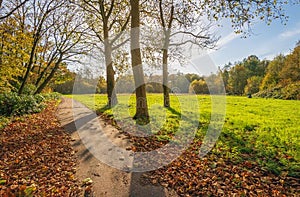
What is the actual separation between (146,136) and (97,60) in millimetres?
12725

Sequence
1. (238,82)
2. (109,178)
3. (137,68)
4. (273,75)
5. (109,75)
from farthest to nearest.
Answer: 1. (238,82)
2. (273,75)
3. (109,75)
4. (137,68)
5. (109,178)

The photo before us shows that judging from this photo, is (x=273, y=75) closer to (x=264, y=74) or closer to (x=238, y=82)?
(x=264, y=74)

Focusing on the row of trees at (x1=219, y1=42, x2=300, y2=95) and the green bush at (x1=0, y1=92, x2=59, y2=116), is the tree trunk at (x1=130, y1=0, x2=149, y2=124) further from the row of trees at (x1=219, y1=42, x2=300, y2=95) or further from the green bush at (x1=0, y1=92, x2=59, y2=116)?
the row of trees at (x1=219, y1=42, x2=300, y2=95)

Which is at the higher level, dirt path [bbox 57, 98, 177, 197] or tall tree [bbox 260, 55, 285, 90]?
tall tree [bbox 260, 55, 285, 90]

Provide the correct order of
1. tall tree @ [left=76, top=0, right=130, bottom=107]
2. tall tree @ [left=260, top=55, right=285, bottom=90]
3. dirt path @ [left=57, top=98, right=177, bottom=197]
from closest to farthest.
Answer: dirt path @ [left=57, top=98, right=177, bottom=197], tall tree @ [left=76, top=0, right=130, bottom=107], tall tree @ [left=260, top=55, right=285, bottom=90]

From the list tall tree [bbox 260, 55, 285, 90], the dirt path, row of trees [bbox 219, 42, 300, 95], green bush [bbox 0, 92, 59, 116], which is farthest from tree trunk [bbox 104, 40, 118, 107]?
tall tree [bbox 260, 55, 285, 90]

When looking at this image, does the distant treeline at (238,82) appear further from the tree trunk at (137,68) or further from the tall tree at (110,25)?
the tree trunk at (137,68)

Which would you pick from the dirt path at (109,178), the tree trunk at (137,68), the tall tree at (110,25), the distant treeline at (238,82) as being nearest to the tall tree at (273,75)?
the distant treeline at (238,82)

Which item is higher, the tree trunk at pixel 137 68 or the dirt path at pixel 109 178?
the tree trunk at pixel 137 68

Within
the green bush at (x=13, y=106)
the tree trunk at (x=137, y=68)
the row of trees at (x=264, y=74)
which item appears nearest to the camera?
the tree trunk at (x=137, y=68)

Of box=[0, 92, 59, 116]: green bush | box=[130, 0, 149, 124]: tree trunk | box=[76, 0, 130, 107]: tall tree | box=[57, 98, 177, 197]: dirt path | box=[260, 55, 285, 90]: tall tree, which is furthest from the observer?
box=[260, 55, 285, 90]: tall tree

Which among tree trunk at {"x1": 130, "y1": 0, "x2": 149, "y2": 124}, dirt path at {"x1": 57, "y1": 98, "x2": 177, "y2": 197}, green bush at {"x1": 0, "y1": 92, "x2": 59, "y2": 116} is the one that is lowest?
dirt path at {"x1": 57, "y1": 98, "x2": 177, "y2": 197}

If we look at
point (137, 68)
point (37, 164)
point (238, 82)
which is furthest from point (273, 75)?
point (37, 164)

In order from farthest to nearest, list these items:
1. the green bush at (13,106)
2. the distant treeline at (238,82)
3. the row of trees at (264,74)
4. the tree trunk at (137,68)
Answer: the row of trees at (264,74) < the distant treeline at (238,82) < the green bush at (13,106) < the tree trunk at (137,68)
